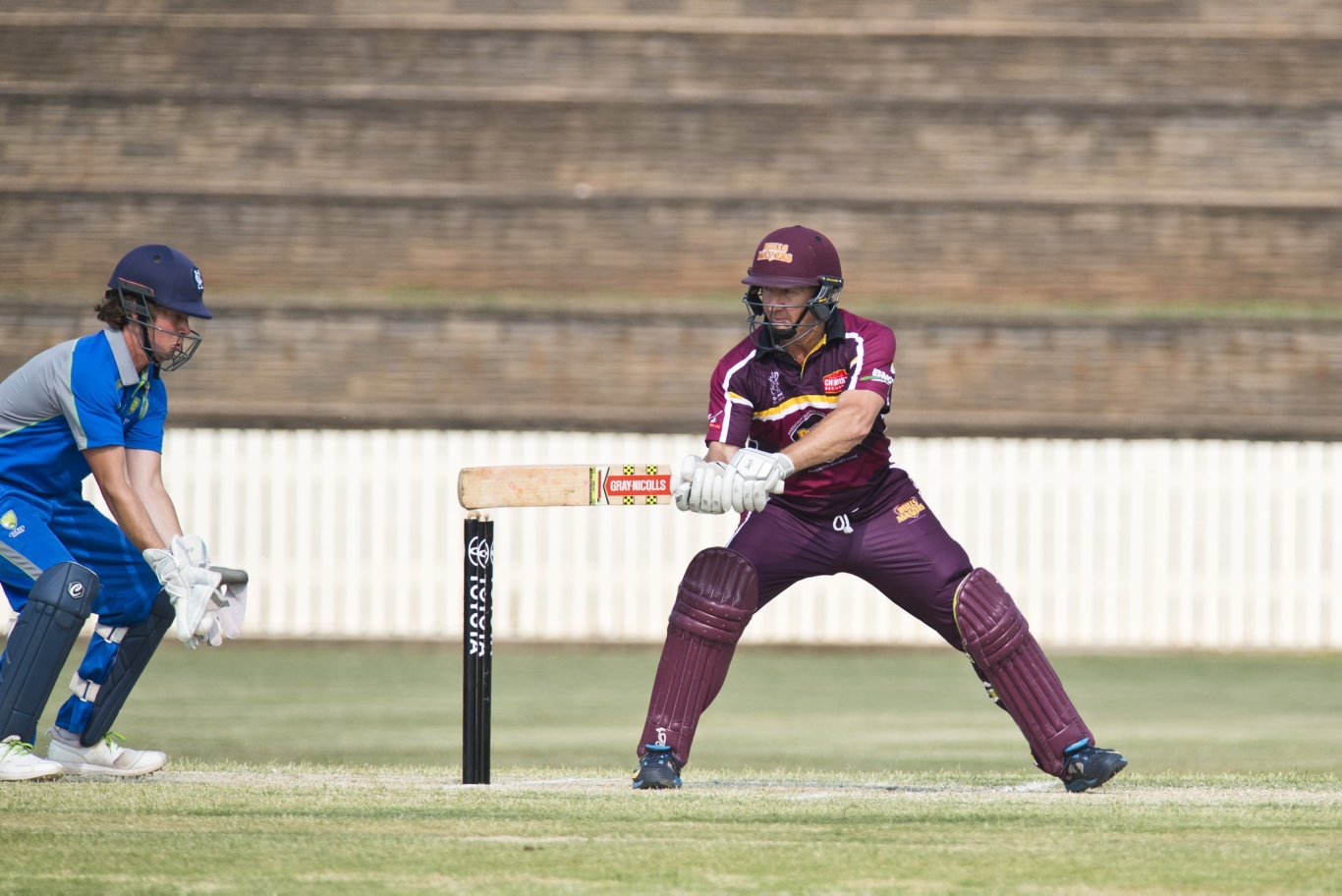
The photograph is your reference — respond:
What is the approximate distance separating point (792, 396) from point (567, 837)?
6.28 ft

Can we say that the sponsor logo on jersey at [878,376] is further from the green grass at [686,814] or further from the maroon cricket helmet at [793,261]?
the green grass at [686,814]

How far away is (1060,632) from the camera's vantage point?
53.0 feet

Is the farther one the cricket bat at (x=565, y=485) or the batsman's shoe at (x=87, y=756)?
the batsman's shoe at (x=87, y=756)

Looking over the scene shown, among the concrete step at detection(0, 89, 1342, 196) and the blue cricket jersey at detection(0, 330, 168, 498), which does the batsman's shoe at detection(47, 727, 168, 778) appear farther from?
the concrete step at detection(0, 89, 1342, 196)

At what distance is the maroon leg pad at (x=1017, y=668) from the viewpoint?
622 centimetres

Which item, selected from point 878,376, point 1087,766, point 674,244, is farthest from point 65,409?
point 674,244

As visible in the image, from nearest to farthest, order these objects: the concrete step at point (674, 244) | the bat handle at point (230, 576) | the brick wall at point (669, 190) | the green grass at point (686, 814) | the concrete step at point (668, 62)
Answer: the green grass at point (686, 814)
the bat handle at point (230, 576)
the brick wall at point (669, 190)
the concrete step at point (674, 244)
the concrete step at point (668, 62)

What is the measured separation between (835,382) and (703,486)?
62 cm

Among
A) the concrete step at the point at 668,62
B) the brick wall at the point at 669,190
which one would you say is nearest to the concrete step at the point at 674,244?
the brick wall at the point at 669,190

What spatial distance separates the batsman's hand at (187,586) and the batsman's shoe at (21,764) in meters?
0.57

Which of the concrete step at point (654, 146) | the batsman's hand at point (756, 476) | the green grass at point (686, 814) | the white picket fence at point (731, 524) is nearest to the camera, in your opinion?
the green grass at point (686, 814)

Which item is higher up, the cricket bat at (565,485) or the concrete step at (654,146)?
the concrete step at (654,146)

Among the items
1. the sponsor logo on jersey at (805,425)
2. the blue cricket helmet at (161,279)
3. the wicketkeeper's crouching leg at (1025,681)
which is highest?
the blue cricket helmet at (161,279)

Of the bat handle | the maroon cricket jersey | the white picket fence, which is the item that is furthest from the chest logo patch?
the white picket fence
